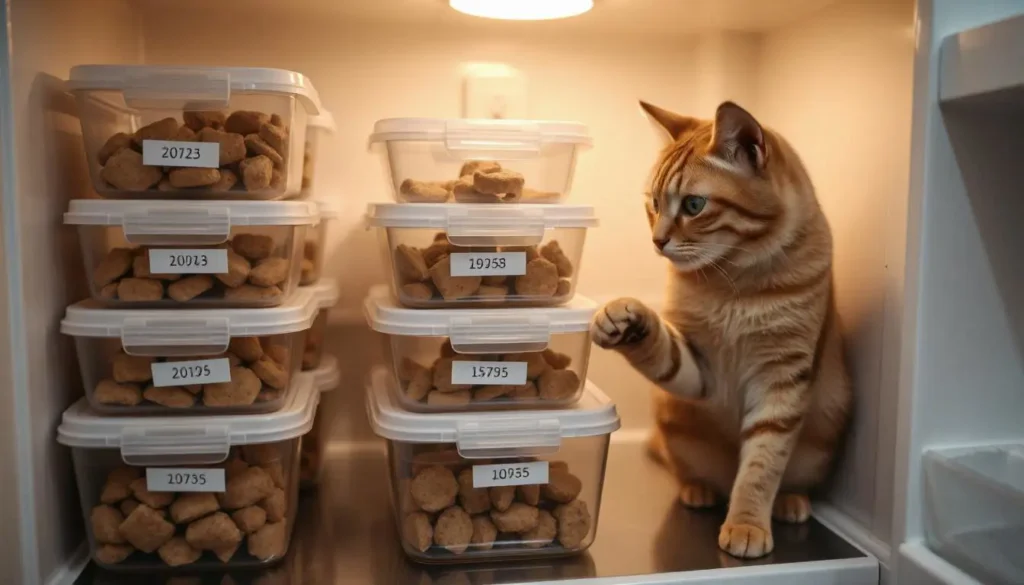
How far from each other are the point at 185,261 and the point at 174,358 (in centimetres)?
11

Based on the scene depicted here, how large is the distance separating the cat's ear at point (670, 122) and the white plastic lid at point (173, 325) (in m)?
0.52

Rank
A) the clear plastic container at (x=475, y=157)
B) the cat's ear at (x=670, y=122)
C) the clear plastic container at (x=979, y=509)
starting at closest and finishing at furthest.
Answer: the clear plastic container at (x=979, y=509), the clear plastic container at (x=475, y=157), the cat's ear at (x=670, y=122)

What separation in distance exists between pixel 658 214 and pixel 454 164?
259 mm

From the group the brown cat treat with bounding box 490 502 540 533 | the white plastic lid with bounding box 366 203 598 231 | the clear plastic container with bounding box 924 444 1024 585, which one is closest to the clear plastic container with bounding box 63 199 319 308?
the white plastic lid with bounding box 366 203 598 231

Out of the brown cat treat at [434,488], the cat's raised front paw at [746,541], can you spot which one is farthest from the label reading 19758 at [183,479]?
the cat's raised front paw at [746,541]

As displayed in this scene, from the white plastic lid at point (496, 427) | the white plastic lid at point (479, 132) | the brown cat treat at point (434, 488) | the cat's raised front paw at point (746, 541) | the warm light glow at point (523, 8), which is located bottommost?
the cat's raised front paw at point (746, 541)

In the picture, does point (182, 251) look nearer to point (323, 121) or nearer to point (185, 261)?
point (185, 261)

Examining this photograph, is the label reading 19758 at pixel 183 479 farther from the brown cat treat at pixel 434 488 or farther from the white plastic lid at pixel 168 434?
the brown cat treat at pixel 434 488

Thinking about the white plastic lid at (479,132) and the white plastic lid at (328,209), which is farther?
the white plastic lid at (328,209)

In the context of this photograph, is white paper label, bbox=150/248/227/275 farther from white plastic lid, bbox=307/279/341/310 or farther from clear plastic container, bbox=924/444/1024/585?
clear plastic container, bbox=924/444/1024/585

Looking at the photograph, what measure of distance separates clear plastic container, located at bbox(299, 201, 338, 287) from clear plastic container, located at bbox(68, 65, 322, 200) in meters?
0.18

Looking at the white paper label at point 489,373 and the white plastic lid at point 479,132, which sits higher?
the white plastic lid at point 479,132

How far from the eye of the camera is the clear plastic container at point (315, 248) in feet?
3.57

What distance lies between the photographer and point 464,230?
91cm
